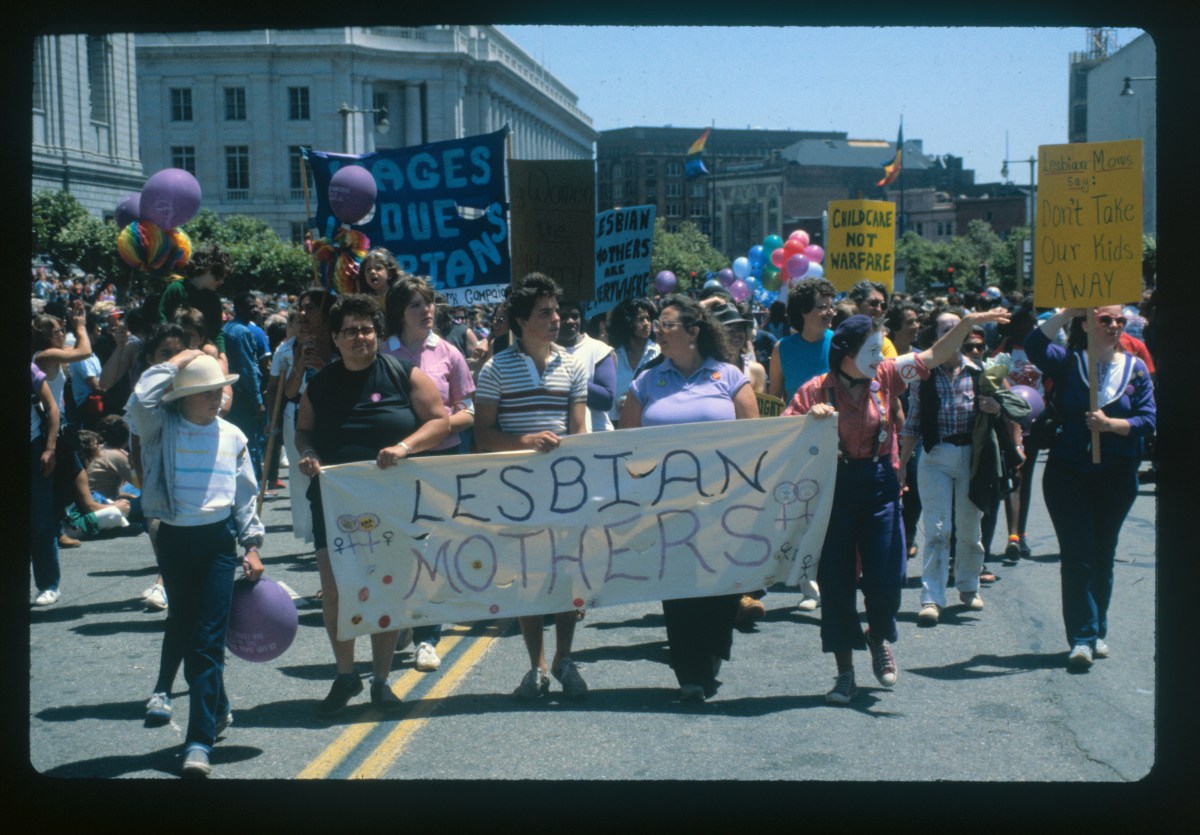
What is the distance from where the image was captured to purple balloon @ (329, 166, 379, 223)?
9766 millimetres

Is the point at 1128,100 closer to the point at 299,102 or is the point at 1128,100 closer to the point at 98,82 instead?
the point at 98,82

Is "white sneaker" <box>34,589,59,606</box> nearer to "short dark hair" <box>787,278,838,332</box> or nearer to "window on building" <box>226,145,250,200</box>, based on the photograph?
"short dark hair" <box>787,278,838,332</box>

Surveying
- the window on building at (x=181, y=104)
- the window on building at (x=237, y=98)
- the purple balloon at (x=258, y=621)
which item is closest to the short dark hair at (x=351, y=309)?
the purple balloon at (x=258, y=621)

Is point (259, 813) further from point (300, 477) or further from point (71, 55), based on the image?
point (71, 55)

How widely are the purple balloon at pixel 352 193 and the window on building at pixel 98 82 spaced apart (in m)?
39.7

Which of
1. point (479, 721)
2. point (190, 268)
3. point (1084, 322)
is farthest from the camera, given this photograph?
point (190, 268)

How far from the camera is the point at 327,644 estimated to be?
27.0ft

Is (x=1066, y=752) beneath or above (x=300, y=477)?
beneath

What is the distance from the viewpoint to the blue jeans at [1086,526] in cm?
755

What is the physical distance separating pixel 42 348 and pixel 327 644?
3.26 metres

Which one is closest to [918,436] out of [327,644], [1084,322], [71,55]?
[1084,322]

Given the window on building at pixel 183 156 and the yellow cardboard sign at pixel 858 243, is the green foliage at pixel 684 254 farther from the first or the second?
the yellow cardboard sign at pixel 858 243

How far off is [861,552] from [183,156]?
68.1 meters

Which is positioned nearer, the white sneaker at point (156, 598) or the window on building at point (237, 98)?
the white sneaker at point (156, 598)
